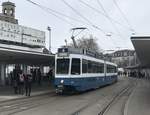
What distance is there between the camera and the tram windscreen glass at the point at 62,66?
31.6 meters

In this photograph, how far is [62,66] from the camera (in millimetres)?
31812

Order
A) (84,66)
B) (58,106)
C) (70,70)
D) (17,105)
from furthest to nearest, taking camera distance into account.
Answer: (84,66)
(70,70)
(17,105)
(58,106)

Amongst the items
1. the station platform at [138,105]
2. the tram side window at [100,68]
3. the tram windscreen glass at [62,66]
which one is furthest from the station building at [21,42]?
the station platform at [138,105]

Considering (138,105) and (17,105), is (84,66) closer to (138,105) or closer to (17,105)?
(138,105)

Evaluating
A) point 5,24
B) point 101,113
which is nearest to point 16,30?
point 5,24

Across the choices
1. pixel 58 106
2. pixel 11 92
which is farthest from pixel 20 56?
pixel 58 106

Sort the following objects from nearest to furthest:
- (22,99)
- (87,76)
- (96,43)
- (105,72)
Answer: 1. (22,99)
2. (87,76)
3. (105,72)
4. (96,43)

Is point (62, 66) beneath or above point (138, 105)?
above

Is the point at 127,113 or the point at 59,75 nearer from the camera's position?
the point at 127,113

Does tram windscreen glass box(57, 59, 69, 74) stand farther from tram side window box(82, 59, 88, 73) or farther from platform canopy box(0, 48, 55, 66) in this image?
platform canopy box(0, 48, 55, 66)

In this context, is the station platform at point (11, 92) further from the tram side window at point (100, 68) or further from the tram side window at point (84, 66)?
the tram side window at point (100, 68)

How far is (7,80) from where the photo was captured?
49031 millimetres

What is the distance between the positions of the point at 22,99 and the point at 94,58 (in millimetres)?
11559

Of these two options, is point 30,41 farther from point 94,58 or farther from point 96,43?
point 96,43
